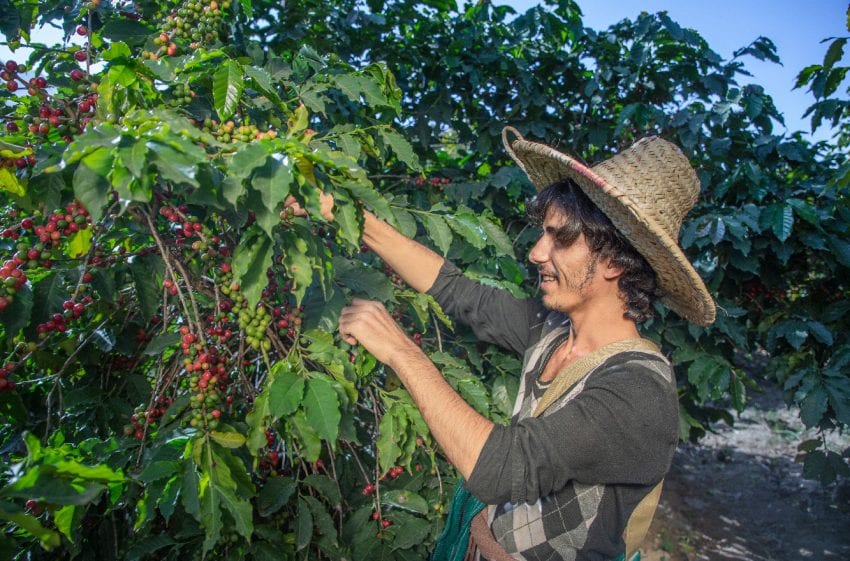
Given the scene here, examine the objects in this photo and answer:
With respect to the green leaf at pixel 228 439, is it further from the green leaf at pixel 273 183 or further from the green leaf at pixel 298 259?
the green leaf at pixel 273 183

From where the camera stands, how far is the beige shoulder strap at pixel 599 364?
1474 mm

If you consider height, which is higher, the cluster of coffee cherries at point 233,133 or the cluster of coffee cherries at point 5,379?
the cluster of coffee cherries at point 233,133

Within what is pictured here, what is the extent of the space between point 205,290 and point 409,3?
2.20 meters

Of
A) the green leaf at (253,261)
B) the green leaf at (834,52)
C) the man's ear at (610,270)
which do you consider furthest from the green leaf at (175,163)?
the green leaf at (834,52)

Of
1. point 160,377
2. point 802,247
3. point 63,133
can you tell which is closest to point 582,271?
point 160,377

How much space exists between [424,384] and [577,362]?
0.47m

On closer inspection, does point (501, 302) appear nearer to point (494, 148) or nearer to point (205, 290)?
point (205, 290)

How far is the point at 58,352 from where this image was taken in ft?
5.47

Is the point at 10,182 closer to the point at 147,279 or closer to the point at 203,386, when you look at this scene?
the point at 147,279

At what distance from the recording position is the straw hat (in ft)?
4.71

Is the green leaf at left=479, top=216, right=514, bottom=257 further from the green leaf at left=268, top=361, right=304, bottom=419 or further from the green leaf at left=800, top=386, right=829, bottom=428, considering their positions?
the green leaf at left=800, top=386, right=829, bottom=428

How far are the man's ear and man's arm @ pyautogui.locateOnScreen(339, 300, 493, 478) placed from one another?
0.63 m

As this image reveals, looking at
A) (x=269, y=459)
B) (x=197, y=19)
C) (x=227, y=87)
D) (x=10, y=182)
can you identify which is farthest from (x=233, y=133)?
(x=269, y=459)

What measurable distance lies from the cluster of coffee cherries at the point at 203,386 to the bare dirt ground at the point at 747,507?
3.80 meters
